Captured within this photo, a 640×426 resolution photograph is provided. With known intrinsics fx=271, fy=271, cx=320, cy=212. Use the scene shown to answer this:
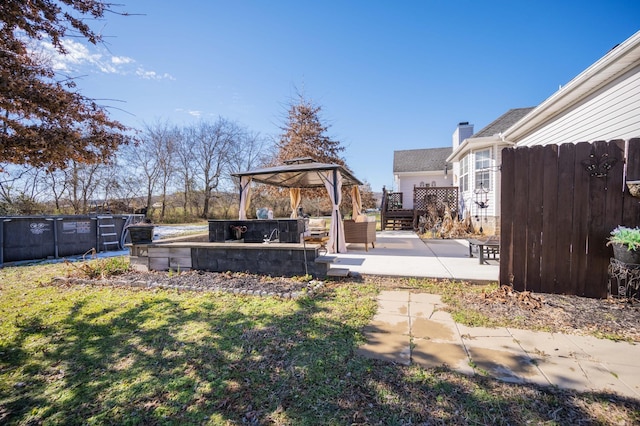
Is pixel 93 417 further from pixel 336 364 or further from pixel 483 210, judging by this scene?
pixel 483 210

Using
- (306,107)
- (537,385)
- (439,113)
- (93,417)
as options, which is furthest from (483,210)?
(93,417)

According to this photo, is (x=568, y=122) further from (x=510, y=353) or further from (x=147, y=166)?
(x=147, y=166)

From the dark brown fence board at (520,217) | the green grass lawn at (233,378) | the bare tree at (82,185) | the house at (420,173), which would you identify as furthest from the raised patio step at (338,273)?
the bare tree at (82,185)

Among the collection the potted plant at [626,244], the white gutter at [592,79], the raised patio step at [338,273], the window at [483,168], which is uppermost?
the white gutter at [592,79]

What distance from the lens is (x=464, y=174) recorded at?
528 inches

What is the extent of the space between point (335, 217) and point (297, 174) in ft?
7.28

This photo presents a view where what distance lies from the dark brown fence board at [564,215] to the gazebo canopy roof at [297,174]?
4580 millimetres

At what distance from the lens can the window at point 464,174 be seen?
42.3 ft

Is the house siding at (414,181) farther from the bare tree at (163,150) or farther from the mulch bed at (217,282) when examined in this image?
the bare tree at (163,150)

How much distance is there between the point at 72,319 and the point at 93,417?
239 cm

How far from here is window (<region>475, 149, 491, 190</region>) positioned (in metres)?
11.4

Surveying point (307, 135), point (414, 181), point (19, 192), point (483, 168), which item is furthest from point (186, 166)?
point (483, 168)

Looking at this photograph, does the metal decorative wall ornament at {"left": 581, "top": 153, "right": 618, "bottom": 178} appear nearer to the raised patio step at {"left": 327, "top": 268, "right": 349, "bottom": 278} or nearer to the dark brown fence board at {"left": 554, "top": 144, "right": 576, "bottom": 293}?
the dark brown fence board at {"left": 554, "top": 144, "right": 576, "bottom": 293}

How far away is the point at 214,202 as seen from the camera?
24.5 m
